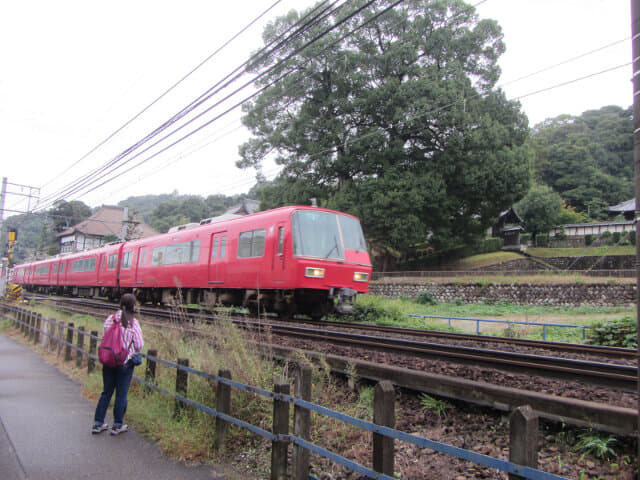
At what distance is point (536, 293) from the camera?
2086 centimetres

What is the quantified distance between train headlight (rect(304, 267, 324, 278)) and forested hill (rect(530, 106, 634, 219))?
4437 cm

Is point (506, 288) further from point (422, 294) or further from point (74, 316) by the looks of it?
point (74, 316)

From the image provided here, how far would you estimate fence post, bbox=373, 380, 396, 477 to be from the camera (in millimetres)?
2658

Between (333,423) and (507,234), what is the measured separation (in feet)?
139

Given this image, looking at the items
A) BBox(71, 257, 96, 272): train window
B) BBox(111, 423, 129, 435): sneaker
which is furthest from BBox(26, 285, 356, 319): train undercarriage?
BBox(71, 257, 96, 272): train window

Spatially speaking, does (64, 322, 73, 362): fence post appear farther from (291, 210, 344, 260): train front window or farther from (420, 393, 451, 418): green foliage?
(420, 393, 451, 418): green foliage

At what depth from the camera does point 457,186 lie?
2731 centimetres

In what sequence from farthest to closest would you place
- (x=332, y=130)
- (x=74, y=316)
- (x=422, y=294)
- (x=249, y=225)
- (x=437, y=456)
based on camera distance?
(x=332, y=130)
(x=422, y=294)
(x=74, y=316)
(x=249, y=225)
(x=437, y=456)

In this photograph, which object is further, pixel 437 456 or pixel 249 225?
pixel 249 225

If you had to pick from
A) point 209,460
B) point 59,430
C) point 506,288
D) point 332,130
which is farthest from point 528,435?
point 332,130

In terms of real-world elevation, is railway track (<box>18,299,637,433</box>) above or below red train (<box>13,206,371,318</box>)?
below

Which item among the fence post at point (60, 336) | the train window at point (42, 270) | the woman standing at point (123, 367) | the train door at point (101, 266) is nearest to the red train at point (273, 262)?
the fence post at point (60, 336)

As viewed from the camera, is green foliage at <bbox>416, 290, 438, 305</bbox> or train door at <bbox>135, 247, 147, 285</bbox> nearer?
train door at <bbox>135, 247, 147, 285</bbox>

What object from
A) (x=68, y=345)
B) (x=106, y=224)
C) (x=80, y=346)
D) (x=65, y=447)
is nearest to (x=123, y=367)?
(x=65, y=447)
